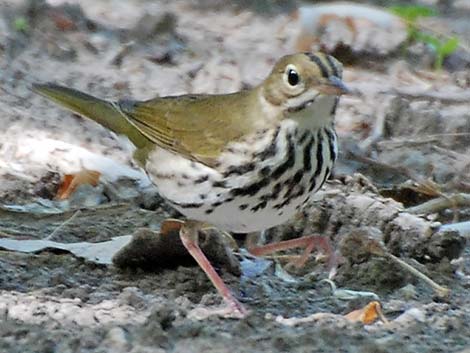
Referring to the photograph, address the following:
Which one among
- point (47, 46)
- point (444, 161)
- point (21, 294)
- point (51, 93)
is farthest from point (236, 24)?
point (21, 294)

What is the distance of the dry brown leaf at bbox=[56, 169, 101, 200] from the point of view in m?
5.66

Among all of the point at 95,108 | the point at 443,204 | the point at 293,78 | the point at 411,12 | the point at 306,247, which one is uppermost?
the point at 293,78

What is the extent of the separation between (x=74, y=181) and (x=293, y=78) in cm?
172

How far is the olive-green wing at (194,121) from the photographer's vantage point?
14.6ft

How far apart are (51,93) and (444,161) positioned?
6.81 ft

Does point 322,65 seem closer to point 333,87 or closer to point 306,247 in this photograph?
point 333,87

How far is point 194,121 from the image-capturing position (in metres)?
4.76

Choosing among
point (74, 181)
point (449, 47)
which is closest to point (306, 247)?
point (74, 181)

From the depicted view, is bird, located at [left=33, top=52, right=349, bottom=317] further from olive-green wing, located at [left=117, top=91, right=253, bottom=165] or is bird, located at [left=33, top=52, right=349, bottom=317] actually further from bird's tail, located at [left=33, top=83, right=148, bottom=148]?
bird's tail, located at [left=33, top=83, right=148, bottom=148]

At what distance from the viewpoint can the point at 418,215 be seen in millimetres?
5293

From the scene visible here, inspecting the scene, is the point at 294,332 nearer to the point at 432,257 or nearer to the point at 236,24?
the point at 432,257

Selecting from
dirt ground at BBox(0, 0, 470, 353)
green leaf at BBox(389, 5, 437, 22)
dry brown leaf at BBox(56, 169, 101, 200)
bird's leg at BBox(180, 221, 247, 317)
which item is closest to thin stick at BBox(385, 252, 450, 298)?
dirt ground at BBox(0, 0, 470, 353)

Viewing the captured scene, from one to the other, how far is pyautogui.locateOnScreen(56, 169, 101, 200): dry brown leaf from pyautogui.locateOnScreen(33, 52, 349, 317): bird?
Answer: 3.44ft

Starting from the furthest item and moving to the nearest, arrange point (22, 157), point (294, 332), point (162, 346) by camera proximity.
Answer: point (22, 157) → point (294, 332) → point (162, 346)
